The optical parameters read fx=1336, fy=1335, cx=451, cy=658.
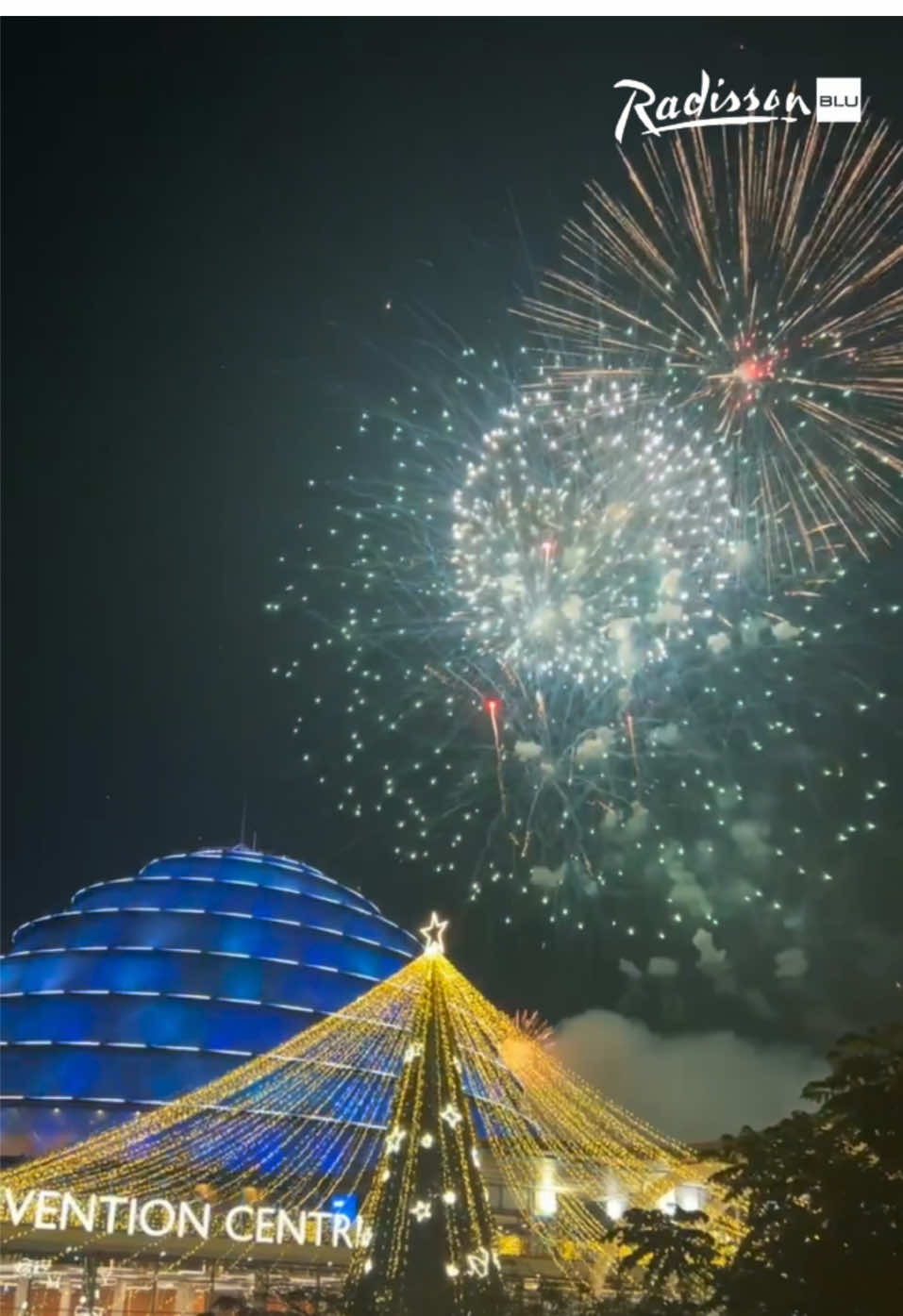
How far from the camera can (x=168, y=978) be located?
141 ft

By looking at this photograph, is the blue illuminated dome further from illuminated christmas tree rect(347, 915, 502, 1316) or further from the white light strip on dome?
illuminated christmas tree rect(347, 915, 502, 1316)

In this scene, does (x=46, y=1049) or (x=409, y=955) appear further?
(x=409, y=955)

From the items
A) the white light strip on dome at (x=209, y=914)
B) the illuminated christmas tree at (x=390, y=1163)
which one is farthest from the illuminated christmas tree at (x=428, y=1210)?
the white light strip on dome at (x=209, y=914)

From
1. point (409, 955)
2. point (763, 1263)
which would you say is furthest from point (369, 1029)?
point (763, 1263)

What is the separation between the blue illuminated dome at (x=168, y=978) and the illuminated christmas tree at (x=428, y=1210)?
70.9 ft

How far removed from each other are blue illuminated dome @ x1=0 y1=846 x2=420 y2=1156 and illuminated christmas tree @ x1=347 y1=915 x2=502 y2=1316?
70.9 feet

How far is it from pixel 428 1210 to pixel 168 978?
2630 cm

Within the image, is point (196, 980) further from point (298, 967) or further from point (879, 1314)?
point (879, 1314)

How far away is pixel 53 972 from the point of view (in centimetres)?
4378

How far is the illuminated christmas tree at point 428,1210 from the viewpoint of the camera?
17.7 meters

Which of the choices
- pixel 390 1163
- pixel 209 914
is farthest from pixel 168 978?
pixel 390 1163

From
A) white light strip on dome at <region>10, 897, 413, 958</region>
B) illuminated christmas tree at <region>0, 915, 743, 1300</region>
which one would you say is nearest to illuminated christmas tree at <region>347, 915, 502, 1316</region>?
illuminated christmas tree at <region>0, 915, 743, 1300</region>

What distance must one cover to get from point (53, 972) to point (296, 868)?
412 inches

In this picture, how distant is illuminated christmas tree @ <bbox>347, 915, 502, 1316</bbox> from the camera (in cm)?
1773
